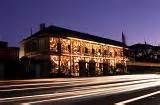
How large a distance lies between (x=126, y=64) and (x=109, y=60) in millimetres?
7680

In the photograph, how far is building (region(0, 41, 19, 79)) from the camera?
137 ft

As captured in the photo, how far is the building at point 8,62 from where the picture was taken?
4188 centimetres

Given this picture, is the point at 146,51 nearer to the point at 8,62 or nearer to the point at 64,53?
the point at 64,53

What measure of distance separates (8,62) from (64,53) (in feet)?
50.6

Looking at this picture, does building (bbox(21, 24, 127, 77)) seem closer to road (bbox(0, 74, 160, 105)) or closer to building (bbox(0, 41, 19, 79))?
building (bbox(0, 41, 19, 79))

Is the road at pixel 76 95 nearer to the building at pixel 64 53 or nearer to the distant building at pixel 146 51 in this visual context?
the building at pixel 64 53

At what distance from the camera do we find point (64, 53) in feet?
188

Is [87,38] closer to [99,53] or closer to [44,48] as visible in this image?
[99,53]

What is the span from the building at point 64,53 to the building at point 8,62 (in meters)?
2.91

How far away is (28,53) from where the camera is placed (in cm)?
5984

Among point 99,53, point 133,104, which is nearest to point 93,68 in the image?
point 99,53

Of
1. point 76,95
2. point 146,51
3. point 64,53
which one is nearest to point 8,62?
point 64,53

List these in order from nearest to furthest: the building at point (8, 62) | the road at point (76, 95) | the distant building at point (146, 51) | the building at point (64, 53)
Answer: the road at point (76, 95), the building at point (8, 62), the building at point (64, 53), the distant building at point (146, 51)

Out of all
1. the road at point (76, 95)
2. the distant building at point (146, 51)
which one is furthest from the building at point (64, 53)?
the distant building at point (146, 51)
